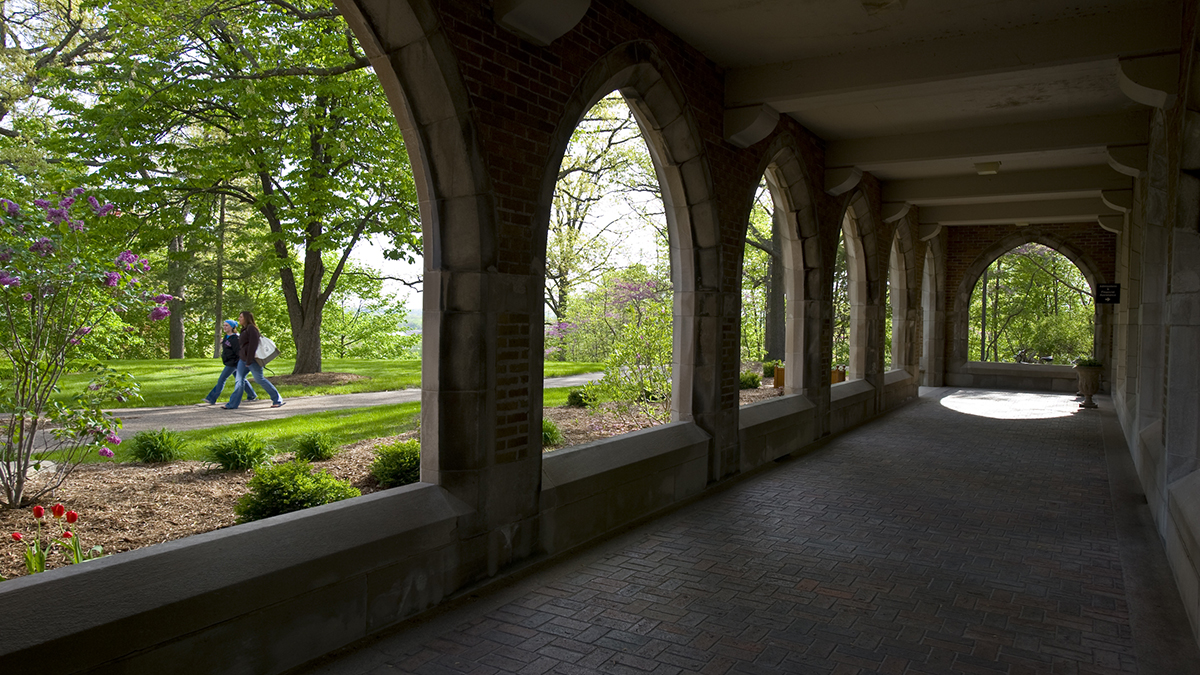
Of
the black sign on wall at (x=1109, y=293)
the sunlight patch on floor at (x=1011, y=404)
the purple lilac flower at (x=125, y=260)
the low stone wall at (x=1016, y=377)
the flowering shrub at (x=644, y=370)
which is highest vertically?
the black sign on wall at (x=1109, y=293)

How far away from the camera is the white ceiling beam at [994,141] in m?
7.55

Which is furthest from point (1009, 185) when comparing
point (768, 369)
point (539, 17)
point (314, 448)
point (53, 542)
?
point (53, 542)

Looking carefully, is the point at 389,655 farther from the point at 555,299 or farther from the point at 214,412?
the point at 555,299

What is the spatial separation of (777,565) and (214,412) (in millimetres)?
7060

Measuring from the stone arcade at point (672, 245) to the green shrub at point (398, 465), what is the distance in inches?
40.1

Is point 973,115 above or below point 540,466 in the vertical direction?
above

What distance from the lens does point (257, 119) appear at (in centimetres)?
1041

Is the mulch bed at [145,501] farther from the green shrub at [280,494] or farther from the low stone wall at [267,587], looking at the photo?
the low stone wall at [267,587]

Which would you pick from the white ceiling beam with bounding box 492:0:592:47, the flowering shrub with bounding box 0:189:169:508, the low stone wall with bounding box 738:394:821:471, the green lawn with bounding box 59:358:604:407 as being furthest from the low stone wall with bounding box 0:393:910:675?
the green lawn with bounding box 59:358:604:407

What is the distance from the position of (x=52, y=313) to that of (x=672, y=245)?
4.30 m

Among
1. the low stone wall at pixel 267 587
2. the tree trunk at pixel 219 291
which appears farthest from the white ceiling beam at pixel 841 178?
the tree trunk at pixel 219 291

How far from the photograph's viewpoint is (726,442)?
6680 millimetres

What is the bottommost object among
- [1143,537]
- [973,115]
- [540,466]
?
[1143,537]

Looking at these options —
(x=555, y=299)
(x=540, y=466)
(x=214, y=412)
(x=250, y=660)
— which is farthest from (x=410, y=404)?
(x=555, y=299)
